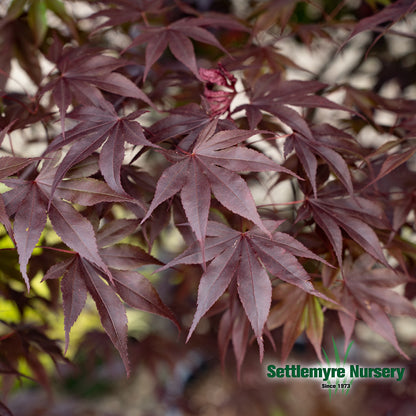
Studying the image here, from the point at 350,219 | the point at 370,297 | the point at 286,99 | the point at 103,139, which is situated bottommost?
the point at 370,297

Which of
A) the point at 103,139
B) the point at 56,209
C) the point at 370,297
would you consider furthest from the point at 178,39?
the point at 370,297

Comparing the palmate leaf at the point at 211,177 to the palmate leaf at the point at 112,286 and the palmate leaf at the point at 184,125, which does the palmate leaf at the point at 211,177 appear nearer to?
the palmate leaf at the point at 184,125

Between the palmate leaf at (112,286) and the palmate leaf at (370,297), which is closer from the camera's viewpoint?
the palmate leaf at (112,286)

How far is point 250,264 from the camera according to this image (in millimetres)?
580

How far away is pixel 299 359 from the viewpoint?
67.2 inches

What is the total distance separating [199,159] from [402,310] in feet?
1.55

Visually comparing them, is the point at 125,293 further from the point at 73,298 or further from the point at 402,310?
the point at 402,310

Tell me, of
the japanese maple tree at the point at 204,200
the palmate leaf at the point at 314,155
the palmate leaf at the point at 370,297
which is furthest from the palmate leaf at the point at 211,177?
the palmate leaf at the point at 370,297

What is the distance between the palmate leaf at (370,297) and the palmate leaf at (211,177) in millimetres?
337

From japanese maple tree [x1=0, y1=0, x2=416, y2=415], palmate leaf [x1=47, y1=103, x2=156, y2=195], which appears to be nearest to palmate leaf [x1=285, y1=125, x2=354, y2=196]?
japanese maple tree [x1=0, y1=0, x2=416, y2=415]

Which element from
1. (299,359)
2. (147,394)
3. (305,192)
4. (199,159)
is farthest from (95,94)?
(147,394)

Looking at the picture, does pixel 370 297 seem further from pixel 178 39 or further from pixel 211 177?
pixel 178 39

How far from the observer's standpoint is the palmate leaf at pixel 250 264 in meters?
0.54

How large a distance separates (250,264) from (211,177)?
131 millimetres
